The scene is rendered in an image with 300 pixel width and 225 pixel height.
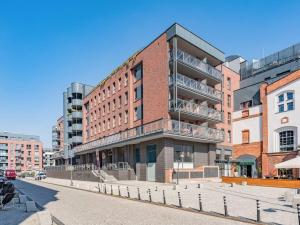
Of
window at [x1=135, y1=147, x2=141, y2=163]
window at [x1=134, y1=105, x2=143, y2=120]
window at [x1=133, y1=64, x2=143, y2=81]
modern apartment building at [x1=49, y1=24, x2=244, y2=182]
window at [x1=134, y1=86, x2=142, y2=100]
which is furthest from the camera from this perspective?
window at [x1=133, y1=64, x2=143, y2=81]

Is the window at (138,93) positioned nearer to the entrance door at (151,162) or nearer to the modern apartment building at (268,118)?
the entrance door at (151,162)

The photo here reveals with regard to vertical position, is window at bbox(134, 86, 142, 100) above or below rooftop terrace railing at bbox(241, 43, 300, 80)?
below

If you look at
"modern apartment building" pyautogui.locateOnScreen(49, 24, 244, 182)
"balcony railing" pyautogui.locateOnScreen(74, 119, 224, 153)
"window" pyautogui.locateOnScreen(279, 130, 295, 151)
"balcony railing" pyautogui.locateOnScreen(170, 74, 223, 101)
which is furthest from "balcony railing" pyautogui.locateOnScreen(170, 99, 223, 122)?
"window" pyautogui.locateOnScreen(279, 130, 295, 151)

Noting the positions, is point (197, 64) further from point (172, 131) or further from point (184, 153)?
point (184, 153)

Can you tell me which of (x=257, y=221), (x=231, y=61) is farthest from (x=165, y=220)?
(x=231, y=61)

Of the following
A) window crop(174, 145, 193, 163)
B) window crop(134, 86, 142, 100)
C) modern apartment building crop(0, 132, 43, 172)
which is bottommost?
modern apartment building crop(0, 132, 43, 172)

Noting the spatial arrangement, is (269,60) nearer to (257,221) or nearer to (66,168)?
(66,168)

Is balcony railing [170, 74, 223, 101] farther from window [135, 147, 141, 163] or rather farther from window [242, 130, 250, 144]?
window [135, 147, 141, 163]

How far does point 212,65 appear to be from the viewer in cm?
4134

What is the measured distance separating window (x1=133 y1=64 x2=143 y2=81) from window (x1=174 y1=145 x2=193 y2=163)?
35.0 ft

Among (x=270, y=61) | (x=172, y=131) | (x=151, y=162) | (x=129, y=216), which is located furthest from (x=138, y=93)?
(x=129, y=216)

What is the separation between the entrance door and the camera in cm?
3256

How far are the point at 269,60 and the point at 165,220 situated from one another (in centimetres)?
4303

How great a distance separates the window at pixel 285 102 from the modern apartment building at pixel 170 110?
678 cm
